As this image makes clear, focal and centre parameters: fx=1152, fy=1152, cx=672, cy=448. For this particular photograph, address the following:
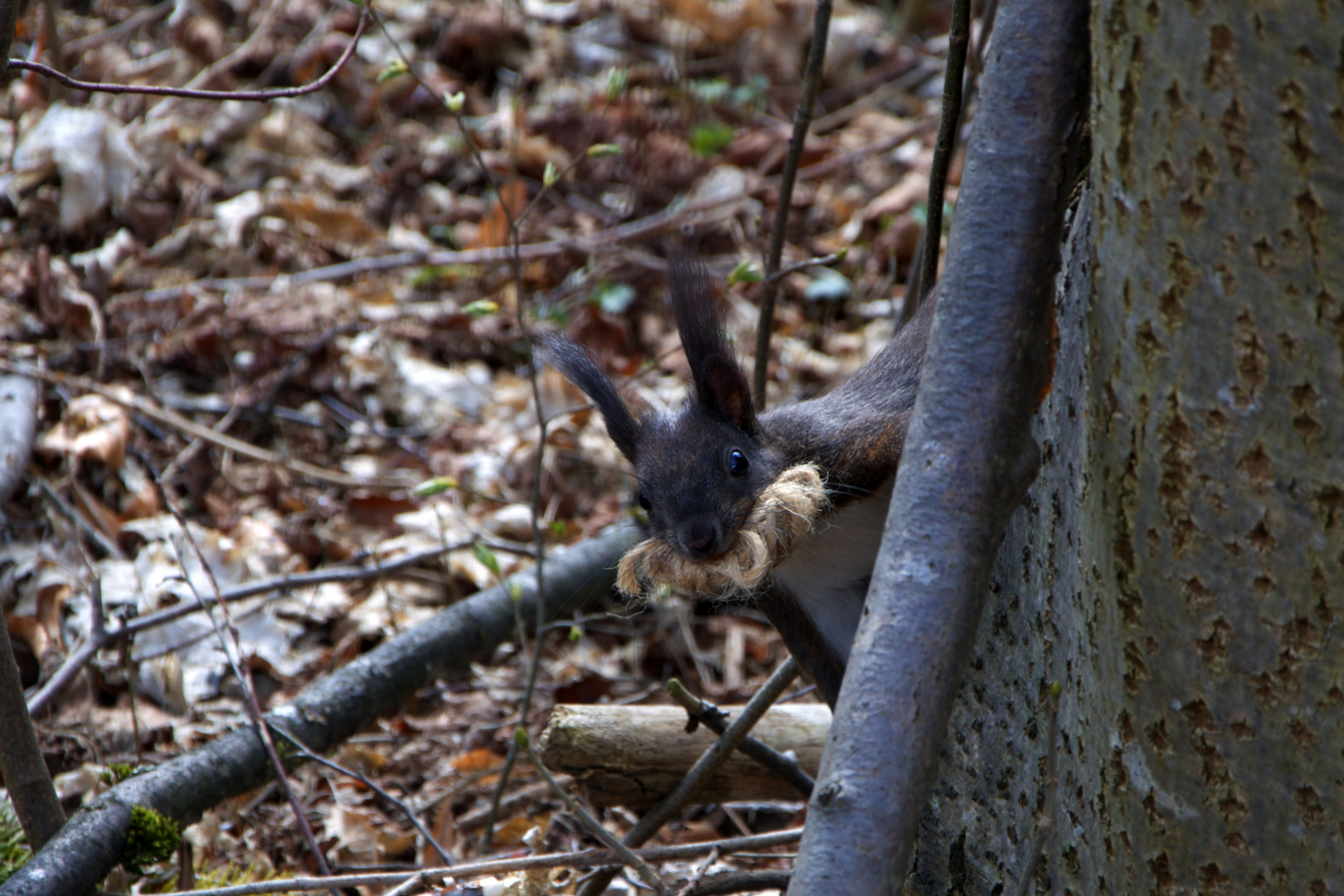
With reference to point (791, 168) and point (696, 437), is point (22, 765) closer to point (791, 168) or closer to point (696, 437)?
point (696, 437)

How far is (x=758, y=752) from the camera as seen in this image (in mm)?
2354

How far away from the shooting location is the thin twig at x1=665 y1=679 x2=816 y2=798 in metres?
2.22

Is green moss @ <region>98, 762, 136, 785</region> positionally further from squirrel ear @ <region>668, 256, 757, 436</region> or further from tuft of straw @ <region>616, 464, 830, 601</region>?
squirrel ear @ <region>668, 256, 757, 436</region>

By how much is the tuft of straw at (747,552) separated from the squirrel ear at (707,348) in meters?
0.27

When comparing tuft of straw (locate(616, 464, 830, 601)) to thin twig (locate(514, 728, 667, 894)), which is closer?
thin twig (locate(514, 728, 667, 894))

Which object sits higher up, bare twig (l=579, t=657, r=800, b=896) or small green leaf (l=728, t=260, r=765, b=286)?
small green leaf (l=728, t=260, r=765, b=286)

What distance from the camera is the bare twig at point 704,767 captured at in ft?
7.38

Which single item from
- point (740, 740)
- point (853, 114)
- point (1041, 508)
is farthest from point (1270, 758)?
point (853, 114)

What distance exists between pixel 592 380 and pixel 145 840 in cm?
127

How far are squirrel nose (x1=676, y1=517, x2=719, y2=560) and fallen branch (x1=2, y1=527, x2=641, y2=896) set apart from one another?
780 millimetres

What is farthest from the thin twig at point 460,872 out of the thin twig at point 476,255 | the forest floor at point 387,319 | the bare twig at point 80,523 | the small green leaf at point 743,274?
the thin twig at point 476,255

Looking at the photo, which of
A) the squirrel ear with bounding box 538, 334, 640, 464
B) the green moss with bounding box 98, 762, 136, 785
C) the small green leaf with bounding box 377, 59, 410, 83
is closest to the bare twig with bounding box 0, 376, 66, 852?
the green moss with bounding box 98, 762, 136, 785

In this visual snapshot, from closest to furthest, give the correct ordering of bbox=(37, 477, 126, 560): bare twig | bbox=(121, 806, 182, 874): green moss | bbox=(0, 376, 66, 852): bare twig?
1. bbox=(0, 376, 66, 852): bare twig
2. bbox=(121, 806, 182, 874): green moss
3. bbox=(37, 477, 126, 560): bare twig

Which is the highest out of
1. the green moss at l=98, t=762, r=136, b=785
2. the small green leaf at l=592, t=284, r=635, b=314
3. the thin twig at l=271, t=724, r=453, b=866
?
the small green leaf at l=592, t=284, r=635, b=314
